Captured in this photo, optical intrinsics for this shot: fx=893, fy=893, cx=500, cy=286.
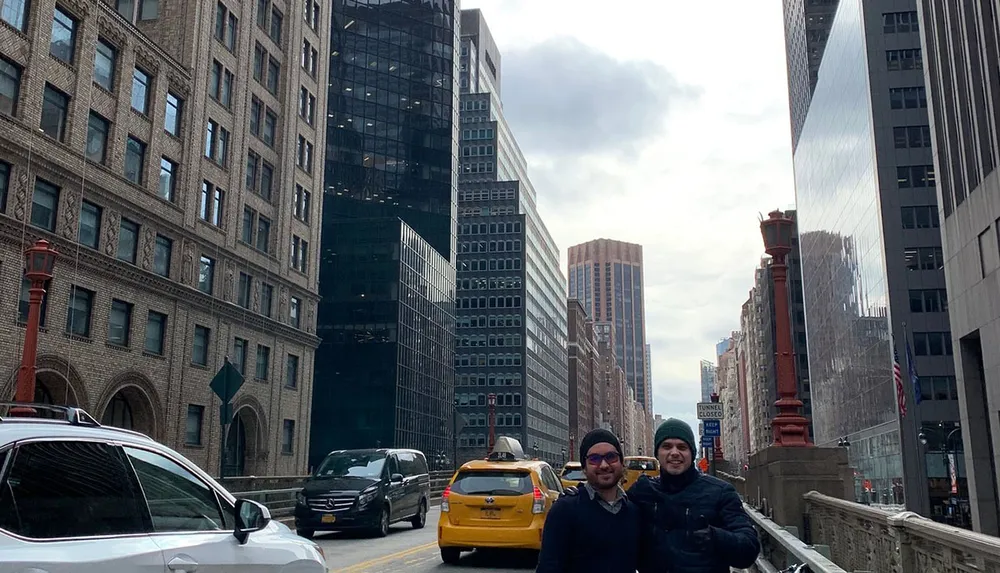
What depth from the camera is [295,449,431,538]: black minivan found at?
61.6ft

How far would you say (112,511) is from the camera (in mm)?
4598

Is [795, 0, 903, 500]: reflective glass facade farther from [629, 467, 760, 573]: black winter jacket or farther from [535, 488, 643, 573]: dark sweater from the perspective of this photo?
[535, 488, 643, 573]: dark sweater

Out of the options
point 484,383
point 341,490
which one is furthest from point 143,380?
point 484,383

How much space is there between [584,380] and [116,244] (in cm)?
15585

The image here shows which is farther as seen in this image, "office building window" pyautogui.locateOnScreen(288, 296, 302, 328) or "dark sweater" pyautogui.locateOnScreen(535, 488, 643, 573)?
"office building window" pyautogui.locateOnScreen(288, 296, 302, 328)

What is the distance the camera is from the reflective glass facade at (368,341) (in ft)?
229

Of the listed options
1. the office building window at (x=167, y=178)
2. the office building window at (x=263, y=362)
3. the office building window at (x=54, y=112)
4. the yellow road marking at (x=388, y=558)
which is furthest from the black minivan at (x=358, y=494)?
the office building window at (x=263, y=362)

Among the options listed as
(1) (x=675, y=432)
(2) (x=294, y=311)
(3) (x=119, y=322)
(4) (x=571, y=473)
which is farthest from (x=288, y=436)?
(1) (x=675, y=432)

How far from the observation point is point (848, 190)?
7194cm

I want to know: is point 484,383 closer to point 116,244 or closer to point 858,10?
point 858,10

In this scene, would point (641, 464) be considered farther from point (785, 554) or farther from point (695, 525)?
point (695, 525)

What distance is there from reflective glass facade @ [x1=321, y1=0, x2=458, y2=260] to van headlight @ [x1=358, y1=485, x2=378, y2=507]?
2814 inches

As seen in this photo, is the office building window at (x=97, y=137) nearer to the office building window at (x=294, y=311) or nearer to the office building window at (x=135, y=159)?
the office building window at (x=135, y=159)

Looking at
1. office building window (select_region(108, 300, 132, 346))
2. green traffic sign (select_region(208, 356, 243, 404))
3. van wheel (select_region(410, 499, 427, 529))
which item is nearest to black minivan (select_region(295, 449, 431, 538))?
van wheel (select_region(410, 499, 427, 529))
